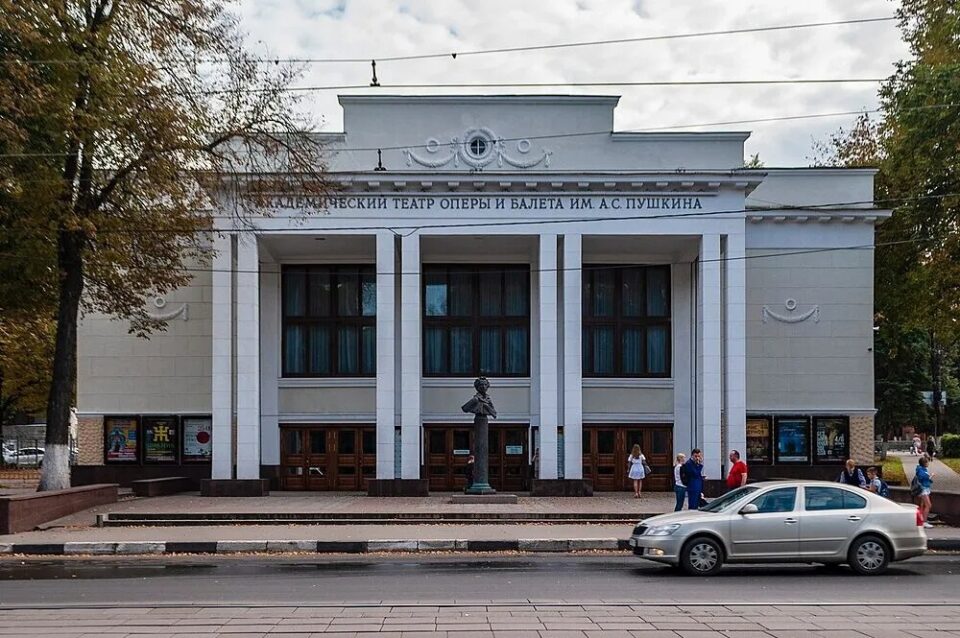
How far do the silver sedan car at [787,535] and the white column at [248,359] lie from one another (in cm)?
1637

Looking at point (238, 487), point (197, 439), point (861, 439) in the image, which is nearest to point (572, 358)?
point (861, 439)

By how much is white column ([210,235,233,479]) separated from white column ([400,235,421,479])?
494 centimetres

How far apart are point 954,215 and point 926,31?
17.7ft

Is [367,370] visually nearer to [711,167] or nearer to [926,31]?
[711,167]

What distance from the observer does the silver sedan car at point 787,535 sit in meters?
14.9

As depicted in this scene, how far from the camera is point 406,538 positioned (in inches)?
765

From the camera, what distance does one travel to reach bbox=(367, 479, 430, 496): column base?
28531 mm

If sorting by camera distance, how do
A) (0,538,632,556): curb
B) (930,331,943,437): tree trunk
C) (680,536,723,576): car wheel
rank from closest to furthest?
(680,536,723,576): car wheel < (0,538,632,556): curb < (930,331,943,437): tree trunk

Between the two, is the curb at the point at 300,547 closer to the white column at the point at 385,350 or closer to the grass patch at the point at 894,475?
the white column at the point at 385,350

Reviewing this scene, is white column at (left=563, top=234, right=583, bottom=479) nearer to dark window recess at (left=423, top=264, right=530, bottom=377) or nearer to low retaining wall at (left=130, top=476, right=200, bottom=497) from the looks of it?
dark window recess at (left=423, top=264, right=530, bottom=377)

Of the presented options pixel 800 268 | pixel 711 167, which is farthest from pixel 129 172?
pixel 800 268

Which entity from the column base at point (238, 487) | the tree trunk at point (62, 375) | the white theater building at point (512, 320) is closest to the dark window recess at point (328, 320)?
the white theater building at point (512, 320)

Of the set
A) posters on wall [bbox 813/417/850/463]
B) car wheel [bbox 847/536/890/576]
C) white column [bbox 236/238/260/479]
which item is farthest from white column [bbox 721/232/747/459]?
car wheel [bbox 847/536/890/576]

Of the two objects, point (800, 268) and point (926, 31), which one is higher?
point (926, 31)
